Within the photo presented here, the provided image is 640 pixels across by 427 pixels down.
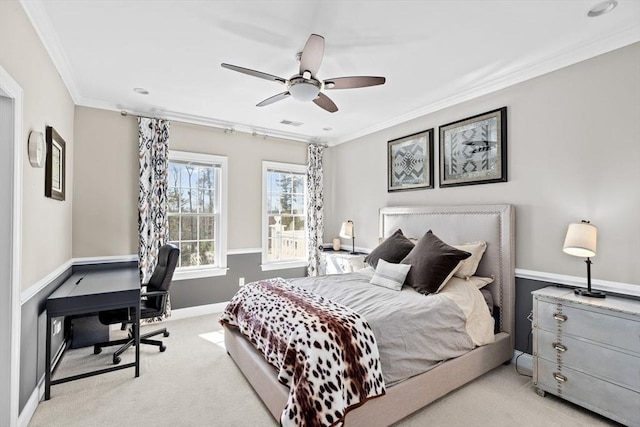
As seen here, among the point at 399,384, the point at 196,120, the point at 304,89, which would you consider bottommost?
the point at 399,384

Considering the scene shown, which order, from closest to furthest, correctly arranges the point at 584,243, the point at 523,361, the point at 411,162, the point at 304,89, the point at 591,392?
the point at 591,392 → the point at 584,243 → the point at 304,89 → the point at 523,361 → the point at 411,162

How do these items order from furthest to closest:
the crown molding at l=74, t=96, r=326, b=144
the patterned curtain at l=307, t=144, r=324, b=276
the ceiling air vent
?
the patterned curtain at l=307, t=144, r=324, b=276 → the ceiling air vent → the crown molding at l=74, t=96, r=326, b=144

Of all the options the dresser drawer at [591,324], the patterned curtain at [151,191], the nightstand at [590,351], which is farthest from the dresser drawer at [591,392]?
the patterned curtain at [151,191]

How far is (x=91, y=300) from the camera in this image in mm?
2518

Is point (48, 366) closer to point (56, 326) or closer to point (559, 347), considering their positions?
point (56, 326)

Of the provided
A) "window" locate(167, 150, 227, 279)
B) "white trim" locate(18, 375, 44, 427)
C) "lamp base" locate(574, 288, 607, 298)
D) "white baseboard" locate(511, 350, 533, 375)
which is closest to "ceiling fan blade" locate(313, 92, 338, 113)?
"window" locate(167, 150, 227, 279)

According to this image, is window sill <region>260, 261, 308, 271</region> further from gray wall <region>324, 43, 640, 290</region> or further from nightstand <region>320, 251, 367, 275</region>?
gray wall <region>324, 43, 640, 290</region>

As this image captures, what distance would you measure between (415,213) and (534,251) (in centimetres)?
137

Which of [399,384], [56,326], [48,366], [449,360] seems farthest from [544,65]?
[56,326]

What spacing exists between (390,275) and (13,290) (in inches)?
113

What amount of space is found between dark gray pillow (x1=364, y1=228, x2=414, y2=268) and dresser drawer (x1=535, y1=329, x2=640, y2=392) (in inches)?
54.5

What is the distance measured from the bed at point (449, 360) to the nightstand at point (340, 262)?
23.5 inches

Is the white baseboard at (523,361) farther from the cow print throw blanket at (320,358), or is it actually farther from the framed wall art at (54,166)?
the framed wall art at (54,166)

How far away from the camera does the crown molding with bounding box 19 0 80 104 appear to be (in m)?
2.02
